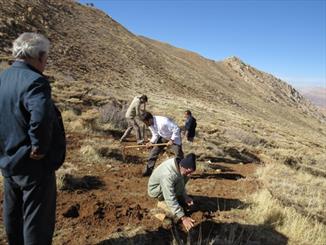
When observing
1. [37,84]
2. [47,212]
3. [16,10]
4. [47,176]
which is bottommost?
[47,212]

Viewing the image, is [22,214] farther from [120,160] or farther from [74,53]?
[74,53]

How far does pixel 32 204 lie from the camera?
134 inches

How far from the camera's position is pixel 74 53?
31141 mm

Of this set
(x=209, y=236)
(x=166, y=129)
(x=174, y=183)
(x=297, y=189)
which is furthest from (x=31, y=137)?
(x=297, y=189)

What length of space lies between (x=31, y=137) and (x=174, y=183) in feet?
9.21

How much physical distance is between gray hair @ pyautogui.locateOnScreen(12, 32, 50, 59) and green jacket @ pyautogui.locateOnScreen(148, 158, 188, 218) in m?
2.80

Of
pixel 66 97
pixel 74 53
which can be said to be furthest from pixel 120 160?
pixel 74 53

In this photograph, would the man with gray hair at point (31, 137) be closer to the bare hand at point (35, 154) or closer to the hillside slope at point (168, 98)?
the bare hand at point (35, 154)

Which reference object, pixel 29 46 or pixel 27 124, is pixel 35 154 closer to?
pixel 27 124

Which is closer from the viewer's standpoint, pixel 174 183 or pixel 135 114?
pixel 174 183

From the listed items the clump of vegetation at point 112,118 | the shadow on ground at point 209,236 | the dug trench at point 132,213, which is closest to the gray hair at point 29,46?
the dug trench at point 132,213

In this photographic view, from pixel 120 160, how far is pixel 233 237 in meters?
4.49

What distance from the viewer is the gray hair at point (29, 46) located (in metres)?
3.22

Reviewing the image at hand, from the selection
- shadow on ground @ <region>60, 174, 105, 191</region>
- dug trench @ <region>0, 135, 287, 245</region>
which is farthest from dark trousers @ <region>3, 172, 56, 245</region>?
shadow on ground @ <region>60, 174, 105, 191</region>
